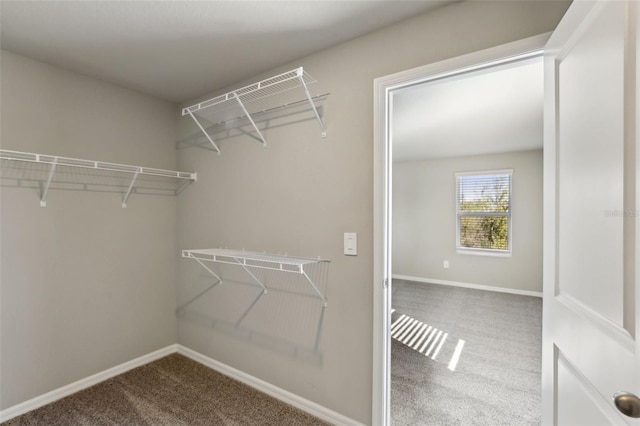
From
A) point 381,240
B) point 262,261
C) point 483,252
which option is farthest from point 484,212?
point 262,261

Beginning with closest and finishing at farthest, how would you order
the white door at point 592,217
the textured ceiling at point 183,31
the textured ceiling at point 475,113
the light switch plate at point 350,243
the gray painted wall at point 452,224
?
1. the white door at point 592,217
2. the textured ceiling at point 183,31
3. the light switch plate at point 350,243
4. the textured ceiling at point 475,113
5. the gray painted wall at point 452,224

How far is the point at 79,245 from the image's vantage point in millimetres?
2127

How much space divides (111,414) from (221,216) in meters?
1.45

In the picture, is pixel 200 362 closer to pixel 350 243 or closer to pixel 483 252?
pixel 350 243

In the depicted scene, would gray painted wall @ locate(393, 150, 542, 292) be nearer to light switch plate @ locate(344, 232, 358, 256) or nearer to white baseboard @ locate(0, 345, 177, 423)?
light switch plate @ locate(344, 232, 358, 256)

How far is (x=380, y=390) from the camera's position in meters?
1.61

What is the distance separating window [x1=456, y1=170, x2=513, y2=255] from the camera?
491 cm

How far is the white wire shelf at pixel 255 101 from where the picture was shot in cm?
182

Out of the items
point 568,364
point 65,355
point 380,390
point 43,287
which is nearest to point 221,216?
point 43,287

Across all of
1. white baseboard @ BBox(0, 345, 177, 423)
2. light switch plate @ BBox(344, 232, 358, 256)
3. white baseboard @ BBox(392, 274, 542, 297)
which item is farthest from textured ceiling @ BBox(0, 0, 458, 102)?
white baseboard @ BBox(392, 274, 542, 297)

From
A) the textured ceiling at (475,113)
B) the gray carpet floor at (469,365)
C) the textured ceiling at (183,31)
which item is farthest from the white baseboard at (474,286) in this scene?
the textured ceiling at (183,31)

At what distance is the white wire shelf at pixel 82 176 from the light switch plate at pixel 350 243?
1.57 m

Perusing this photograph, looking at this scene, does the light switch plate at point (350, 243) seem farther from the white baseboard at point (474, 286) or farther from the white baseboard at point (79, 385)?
the white baseboard at point (474, 286)

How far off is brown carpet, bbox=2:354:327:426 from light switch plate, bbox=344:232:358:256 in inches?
41.9
